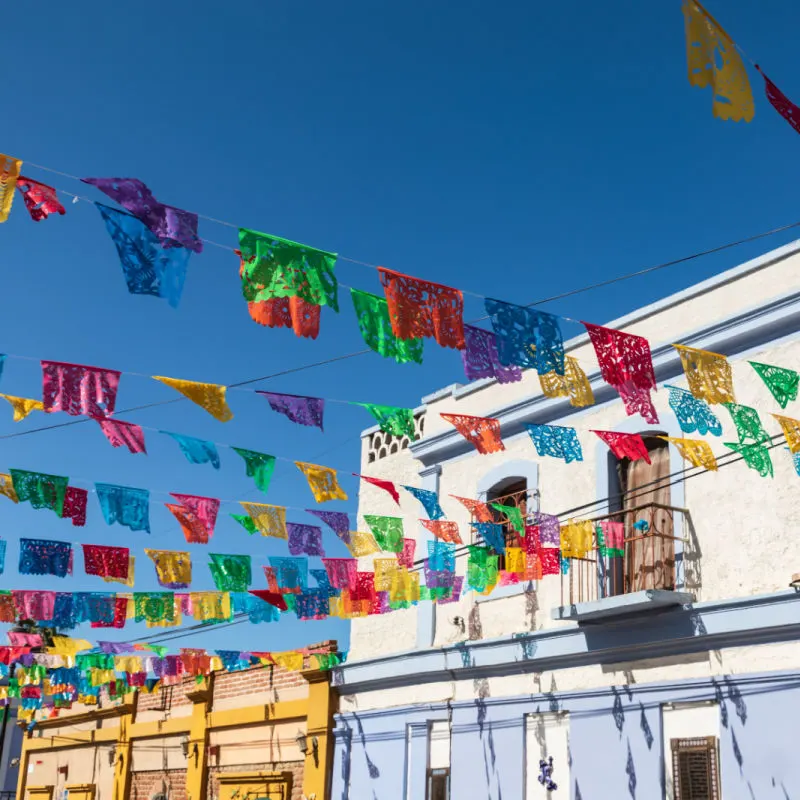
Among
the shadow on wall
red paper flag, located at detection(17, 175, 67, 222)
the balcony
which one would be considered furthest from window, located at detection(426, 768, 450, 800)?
red paper flag, located at detection(17, 175, 67, 222)

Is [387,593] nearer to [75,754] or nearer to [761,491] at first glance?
[761,491]

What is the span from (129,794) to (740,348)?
15.4 meters

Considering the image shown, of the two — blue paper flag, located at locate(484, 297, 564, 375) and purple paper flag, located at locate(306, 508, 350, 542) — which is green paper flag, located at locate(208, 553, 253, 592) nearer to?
purple paper flag, located at locate(306, 508, 350, 542)

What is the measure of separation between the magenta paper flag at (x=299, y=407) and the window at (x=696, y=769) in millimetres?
5131

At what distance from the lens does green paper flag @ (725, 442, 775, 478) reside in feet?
36.8

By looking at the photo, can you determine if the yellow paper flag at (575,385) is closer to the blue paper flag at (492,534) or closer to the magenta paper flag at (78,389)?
the blue paper flag at (492,534)

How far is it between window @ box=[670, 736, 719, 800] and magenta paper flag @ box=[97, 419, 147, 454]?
254 inches

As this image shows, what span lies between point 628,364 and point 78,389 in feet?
16.6

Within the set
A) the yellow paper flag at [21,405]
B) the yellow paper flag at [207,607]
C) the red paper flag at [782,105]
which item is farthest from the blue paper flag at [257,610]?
the red paper flag at [782,105]

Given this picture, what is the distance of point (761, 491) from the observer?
11.7 meters

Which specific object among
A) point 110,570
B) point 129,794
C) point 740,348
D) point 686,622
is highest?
point 740,348

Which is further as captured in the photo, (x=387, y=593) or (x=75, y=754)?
(x=75, y=754)

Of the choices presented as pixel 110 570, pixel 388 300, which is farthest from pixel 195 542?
pixel 388 300

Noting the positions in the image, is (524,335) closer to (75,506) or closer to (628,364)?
(628,364)
